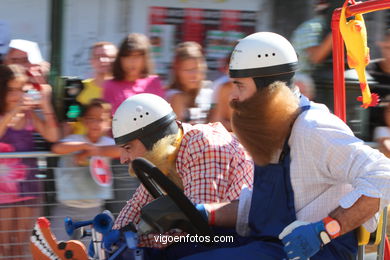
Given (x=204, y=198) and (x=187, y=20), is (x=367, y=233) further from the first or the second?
(x=187, y=20)

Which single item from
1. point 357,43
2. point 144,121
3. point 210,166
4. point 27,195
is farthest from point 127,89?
point 357,43

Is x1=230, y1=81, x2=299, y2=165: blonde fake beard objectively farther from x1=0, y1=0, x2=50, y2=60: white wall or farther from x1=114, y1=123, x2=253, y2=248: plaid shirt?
x1=0, y1=0, x2=50, y2=60: white wall

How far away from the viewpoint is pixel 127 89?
5168 mm

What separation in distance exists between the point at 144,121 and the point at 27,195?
4.97ft

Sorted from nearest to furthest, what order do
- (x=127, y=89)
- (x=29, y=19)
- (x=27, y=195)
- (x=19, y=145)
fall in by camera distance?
(x=27, y=195)
(x=19, y=145)
(x=127, y=89)
(x=29, y=19)

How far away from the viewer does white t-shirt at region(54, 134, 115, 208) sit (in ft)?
15.0

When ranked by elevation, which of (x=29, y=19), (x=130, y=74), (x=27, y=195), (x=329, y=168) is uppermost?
(x=29, y=19)

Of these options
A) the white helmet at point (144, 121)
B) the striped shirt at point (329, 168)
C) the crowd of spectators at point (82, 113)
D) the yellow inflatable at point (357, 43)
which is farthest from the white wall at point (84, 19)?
Answer: the striped shirt at point (329, 168)

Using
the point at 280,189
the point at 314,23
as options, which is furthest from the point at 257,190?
the point at 314,23

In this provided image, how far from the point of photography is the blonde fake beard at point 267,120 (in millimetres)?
3010

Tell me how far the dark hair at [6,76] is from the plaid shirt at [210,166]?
5.87ft

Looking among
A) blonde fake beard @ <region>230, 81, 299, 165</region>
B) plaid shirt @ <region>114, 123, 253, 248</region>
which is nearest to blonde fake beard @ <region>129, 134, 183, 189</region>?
plaid shirt @ <region>114, 123, 253, 248</region>

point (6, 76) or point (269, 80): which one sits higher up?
point (269, 80)

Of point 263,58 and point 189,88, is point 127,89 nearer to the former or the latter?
point 189,88
